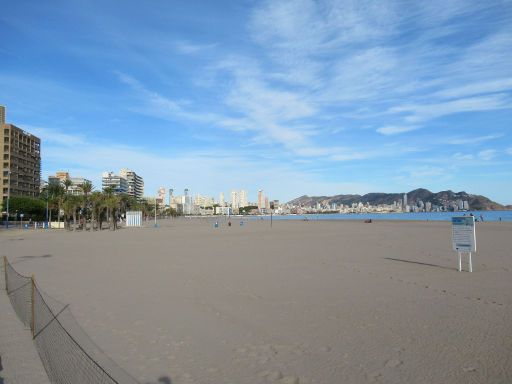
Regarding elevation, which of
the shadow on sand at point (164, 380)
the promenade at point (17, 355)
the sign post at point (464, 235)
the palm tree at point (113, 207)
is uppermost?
the palm tree at point (113, 207)

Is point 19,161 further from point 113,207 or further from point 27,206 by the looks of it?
point 113,207

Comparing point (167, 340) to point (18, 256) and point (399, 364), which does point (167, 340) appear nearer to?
point (399, 364)

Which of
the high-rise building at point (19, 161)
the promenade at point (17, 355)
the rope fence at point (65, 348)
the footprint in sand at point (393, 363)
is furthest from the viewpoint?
the high-rise building at point (19, 161)

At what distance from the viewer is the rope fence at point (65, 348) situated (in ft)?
17.4

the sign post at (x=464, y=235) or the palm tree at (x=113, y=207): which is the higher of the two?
the palm tree at (x=113, y=207)

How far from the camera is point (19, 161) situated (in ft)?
374

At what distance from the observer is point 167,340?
7.09 m

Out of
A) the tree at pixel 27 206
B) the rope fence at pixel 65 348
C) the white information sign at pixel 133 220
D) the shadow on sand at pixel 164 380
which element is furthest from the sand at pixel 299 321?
the tree at pixel 27 206

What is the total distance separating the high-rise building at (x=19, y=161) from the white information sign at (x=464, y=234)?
106987 millimetres

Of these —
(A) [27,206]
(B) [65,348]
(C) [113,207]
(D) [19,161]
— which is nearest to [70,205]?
(C) [113,207]

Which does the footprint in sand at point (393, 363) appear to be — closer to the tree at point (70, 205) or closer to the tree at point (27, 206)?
the tree at point (70, 205)

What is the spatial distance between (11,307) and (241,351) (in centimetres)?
647

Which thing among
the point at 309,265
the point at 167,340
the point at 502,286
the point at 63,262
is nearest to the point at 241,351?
the point at 167,340

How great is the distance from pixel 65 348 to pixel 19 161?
4885 inches
